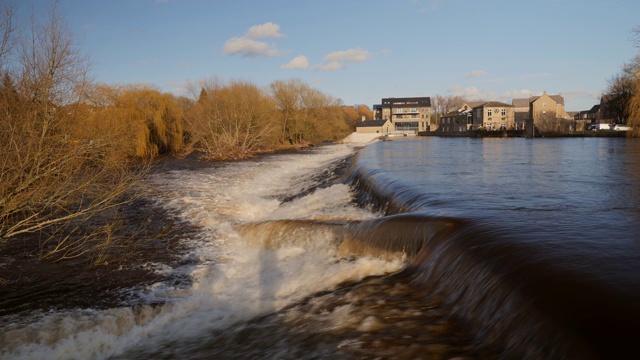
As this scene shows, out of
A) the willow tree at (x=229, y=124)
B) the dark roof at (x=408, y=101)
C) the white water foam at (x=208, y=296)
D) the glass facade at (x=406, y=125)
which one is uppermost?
the dark roof at (x=408, y=101)

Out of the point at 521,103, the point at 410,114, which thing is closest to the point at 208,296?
the point at 521,103

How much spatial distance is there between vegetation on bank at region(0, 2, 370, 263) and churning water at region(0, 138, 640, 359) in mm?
1999

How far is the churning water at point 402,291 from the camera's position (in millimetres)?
3326

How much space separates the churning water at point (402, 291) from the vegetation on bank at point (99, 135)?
200cm

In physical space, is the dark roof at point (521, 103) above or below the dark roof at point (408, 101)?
below

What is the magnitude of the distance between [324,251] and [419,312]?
305cm

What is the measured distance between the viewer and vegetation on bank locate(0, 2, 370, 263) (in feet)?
23.5

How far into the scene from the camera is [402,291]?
471 cm

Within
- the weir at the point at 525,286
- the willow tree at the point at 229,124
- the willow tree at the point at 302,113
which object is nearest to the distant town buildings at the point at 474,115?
the willow tree at the point at 302,113

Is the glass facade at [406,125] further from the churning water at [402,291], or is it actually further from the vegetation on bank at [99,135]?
the churning water at [402,291]

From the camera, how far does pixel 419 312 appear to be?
4.07 m

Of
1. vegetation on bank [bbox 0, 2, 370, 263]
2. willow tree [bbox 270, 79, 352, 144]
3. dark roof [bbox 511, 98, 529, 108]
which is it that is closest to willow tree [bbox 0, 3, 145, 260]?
vegetation on bank [bbox 0, 2, 370, 263]

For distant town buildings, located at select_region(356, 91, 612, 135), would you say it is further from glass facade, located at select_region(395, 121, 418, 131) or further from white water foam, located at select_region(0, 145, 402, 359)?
white water foam, located at select_region(0, 145, 402, 359)

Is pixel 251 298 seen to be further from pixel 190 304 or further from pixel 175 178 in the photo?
pixel 175 178
